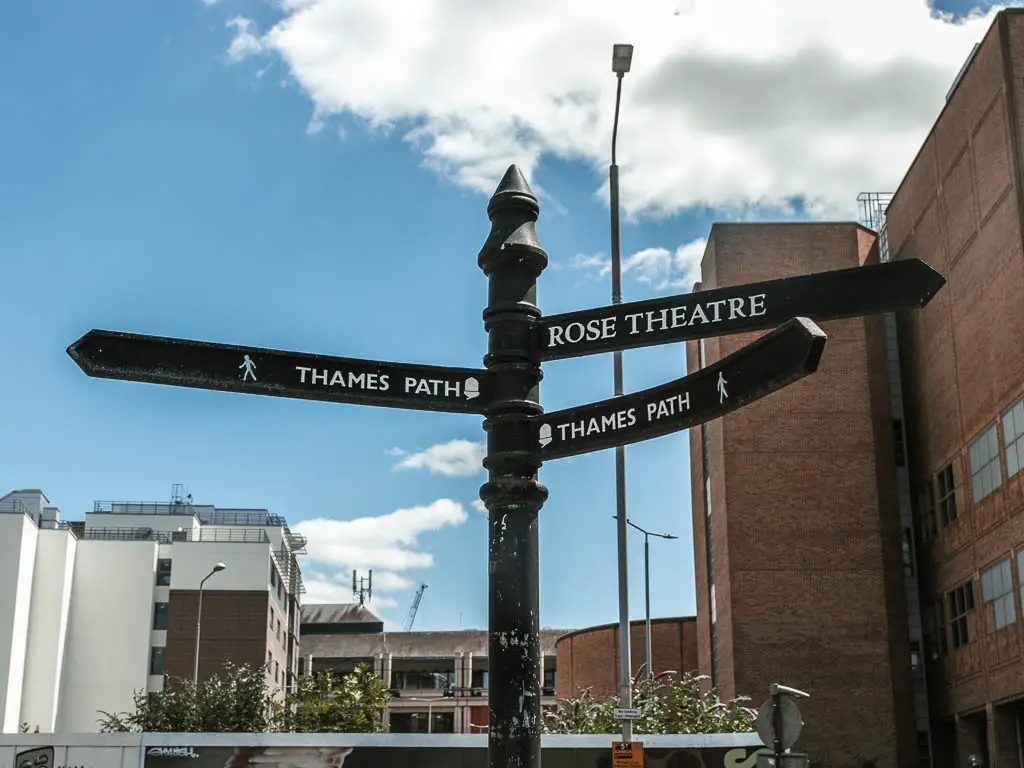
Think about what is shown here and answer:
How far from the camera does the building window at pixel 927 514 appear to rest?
5109 cm

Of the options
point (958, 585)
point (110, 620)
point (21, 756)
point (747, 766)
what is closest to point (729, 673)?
point (958, 585)

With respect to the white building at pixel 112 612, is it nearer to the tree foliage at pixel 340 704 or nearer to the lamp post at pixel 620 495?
the tree foliage at pixel 340 704

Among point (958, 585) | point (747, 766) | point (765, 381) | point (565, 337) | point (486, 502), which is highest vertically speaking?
point (958, 585)

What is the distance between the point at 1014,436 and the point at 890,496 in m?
11.7

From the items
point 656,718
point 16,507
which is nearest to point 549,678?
point 16,507

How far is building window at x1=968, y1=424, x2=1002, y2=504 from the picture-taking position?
43.2 m

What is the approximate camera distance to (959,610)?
48.1 metres

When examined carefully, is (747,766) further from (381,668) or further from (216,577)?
(381,668)

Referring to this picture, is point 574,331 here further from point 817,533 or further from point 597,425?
point 817,533

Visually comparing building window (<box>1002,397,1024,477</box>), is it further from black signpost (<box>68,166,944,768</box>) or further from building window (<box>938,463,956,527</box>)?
black signpost (<box>68,166,944,768</box>)

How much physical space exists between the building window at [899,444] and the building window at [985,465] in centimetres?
714

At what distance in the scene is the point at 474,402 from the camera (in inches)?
242

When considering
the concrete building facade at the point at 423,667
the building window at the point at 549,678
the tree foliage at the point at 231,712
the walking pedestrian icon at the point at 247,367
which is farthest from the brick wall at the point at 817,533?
the building window at the point at 549,678

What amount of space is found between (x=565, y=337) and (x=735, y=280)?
47.2m
